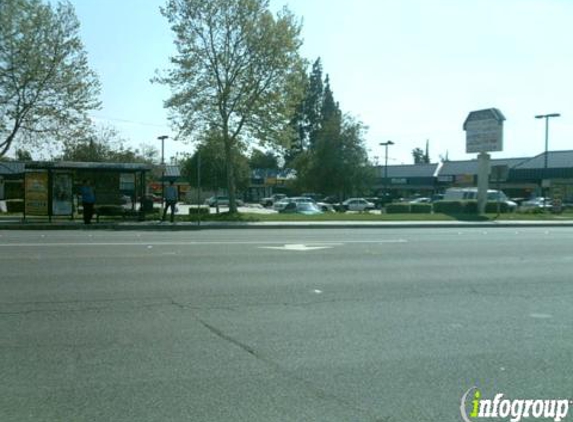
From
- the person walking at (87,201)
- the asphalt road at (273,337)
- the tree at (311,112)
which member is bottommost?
the asphalt road at (273,337)

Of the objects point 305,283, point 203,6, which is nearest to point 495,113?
point 203,6

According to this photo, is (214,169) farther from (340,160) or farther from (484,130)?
(484,130)

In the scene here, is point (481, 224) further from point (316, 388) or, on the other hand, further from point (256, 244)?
point (316, 388)

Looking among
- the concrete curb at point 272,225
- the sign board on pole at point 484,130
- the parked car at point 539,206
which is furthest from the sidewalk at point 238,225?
the parked car at point 539,206

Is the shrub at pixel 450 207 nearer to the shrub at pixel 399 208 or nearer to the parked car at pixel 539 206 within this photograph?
the shrub at pixel 399 208

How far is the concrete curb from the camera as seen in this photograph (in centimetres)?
2380

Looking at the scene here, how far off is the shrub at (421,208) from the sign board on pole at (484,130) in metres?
4.19

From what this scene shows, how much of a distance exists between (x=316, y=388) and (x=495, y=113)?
1313 inches

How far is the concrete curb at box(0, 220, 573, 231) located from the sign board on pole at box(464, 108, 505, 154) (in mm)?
6140

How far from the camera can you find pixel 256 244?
1728 cm

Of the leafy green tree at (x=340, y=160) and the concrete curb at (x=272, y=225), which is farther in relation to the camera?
the leafy green tree at (x=340, y=160)

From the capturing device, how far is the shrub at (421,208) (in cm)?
3878

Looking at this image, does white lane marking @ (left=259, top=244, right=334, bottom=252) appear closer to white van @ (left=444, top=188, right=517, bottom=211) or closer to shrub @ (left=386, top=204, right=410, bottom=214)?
shrub @ (left=386, top=204, right=410, bottom=214)

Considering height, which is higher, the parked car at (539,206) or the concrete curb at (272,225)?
the parked car at (539,206)
